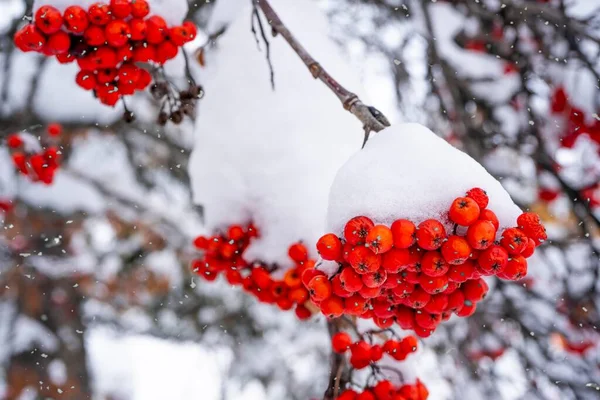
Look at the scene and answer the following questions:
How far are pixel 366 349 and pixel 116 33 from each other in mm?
1291

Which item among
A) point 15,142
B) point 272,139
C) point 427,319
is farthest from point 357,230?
point 15,142

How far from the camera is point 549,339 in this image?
148 inches

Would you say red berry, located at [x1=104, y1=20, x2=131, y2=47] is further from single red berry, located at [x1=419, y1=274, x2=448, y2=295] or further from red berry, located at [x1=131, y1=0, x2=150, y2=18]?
single red berry, located at [x1=419, y1=274, x2=448, y2=295]

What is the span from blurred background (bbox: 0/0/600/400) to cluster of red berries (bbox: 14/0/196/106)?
73 cm

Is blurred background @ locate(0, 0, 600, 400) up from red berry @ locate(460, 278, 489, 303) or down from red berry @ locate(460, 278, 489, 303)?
down

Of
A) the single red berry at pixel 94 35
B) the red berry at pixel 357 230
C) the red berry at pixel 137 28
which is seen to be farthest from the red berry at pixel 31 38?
the red berry at pixel 357 230

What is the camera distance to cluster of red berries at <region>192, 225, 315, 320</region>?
188 cm

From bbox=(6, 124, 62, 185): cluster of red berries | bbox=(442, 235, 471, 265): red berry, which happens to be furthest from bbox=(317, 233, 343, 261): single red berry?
bbox=(6, 124, 62, 185): cluster of red berries

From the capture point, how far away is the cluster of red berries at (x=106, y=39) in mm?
1584

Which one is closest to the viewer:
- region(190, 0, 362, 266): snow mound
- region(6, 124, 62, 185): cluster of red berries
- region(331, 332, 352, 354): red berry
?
region(331, 332, 352, 354): red berry

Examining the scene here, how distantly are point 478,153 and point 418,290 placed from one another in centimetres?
232

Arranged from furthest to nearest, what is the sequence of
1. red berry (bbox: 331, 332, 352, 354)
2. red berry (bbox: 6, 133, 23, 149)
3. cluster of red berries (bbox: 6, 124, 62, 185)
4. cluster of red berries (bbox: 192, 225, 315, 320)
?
1. red berry (bbox: 6, 133, 23, 149)
2. cluster of red berries (bbox: 6, 124, 62, 185)
3. cluster of red berries (bbox: 192, 225, 315, 320)
4. red berry (bbox: 331, 332, 352, 354)

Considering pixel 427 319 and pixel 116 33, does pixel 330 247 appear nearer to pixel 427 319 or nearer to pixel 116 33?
pixel 427 319

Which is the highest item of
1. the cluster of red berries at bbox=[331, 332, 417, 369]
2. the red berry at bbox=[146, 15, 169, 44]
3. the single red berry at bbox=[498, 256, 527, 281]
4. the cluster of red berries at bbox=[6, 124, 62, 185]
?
the red berry at bbox=[146, 15, 169, 44]
